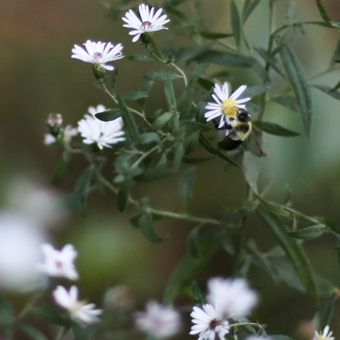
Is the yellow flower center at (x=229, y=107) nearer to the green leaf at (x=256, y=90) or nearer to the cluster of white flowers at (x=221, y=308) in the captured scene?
the green leaf at (x=256, y=90)

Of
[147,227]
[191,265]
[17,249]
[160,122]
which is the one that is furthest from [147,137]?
[17,249]

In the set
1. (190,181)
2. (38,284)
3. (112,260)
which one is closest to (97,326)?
(38,284)

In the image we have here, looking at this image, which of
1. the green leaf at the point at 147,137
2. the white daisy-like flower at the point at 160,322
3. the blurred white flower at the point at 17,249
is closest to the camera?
the green leaf at the point at 147,137

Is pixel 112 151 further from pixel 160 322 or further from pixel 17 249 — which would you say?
pixel 160 322

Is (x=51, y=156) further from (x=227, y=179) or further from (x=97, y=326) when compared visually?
(x=97, y=326)

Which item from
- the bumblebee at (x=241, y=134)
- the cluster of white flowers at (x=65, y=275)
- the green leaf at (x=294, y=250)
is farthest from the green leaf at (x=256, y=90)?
the cluster of white flowers at (x=65, y=275)

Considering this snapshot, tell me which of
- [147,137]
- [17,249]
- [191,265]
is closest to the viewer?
[147,137]
